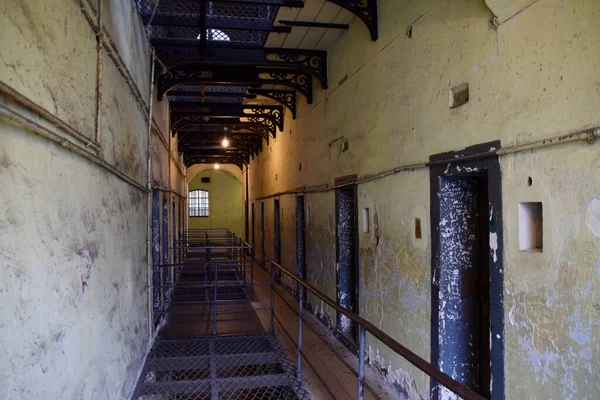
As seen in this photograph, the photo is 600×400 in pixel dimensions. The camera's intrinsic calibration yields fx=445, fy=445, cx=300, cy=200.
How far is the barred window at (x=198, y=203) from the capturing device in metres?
22.7

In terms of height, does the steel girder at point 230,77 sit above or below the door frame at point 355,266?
above

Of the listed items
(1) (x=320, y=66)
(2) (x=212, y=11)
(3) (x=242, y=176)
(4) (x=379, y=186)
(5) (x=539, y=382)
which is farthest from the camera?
(3) (x=242, y=176)

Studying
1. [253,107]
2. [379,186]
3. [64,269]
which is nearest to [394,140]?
[379,186]

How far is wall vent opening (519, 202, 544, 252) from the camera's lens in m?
2.41

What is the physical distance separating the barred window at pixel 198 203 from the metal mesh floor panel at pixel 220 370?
18.3 metres

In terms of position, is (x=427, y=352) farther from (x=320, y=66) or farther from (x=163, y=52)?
(x=163, y=52)

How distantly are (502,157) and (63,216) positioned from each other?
89.2 inches

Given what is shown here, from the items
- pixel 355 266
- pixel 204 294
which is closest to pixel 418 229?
pixel 355 266

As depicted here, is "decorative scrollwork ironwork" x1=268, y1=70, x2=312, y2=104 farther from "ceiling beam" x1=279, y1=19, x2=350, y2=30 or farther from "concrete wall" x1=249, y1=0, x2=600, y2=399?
"ceiling beam" x1=279, y1=19, x2=350, y2=30

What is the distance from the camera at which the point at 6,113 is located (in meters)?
1.26

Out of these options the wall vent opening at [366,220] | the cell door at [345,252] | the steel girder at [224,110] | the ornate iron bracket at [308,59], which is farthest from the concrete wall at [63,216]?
the steel girder at [224,110]

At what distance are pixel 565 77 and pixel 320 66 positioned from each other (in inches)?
161

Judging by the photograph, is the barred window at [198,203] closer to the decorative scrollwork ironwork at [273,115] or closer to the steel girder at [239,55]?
the decorative scrollwork ironwork at [273,115]

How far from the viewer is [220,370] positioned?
14.5ft
